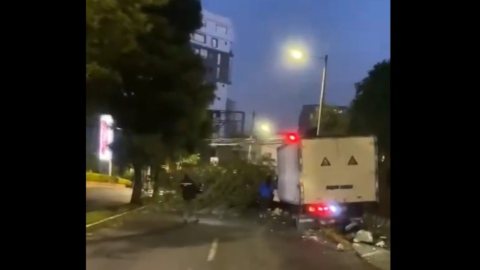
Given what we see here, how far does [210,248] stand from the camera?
110 inches

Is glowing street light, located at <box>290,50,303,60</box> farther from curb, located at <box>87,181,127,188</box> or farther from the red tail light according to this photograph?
curb, located at <box>87,181,127,188</box>

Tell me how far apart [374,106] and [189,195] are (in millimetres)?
929

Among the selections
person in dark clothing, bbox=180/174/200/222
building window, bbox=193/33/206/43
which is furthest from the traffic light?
building window, bbox=193/33/206/43

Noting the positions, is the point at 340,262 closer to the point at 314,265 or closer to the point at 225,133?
the point at 314,265

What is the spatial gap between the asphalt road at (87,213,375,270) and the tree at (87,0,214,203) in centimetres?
19

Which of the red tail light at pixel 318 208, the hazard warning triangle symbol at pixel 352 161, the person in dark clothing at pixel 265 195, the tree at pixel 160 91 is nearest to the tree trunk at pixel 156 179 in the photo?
the tree at pixel 160 91

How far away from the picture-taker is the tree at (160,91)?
2.79 meters

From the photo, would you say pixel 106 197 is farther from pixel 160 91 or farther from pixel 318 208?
pixel 318 208

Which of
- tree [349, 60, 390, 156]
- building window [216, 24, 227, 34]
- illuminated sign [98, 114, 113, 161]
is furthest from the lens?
building window [216, 24, 227, 34]

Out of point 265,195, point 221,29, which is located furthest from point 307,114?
point 221,29

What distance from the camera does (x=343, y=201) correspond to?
2998mm

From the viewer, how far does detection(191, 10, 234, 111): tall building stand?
2.76m

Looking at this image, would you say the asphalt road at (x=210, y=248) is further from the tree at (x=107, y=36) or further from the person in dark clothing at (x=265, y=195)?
the tree at (x=107, y=36)
